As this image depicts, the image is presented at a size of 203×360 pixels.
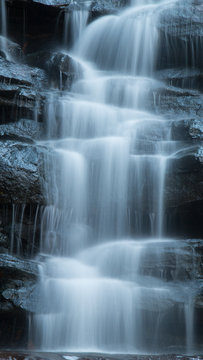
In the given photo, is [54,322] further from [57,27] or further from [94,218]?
[57,27]

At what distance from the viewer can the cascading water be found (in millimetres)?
5961

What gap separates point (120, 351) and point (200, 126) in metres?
4.65

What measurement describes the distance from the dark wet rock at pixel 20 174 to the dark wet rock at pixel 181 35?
6199mm

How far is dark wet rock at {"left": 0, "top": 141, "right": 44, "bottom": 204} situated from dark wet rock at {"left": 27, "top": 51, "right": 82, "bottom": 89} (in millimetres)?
3978

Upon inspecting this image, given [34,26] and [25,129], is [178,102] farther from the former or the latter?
[34,26]

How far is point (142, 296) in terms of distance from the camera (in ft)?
20.0

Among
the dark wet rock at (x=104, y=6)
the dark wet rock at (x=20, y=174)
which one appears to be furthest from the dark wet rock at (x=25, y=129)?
the dark wet rock at (x=104, y=6)

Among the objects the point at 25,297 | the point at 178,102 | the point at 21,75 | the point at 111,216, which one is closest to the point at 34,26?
the point at 21,75

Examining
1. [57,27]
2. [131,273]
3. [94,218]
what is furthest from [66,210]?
[57,27]

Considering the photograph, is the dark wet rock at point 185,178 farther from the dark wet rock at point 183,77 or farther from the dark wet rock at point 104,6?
the dark wet rock at point 104,6

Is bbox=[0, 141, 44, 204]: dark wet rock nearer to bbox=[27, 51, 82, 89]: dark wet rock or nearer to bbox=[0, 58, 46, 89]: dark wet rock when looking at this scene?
bbox=[0, 58, 46, 89]: dark wet rock

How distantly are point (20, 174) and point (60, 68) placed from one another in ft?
15.7

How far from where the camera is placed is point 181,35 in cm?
1169

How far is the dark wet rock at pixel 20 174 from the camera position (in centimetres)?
717
